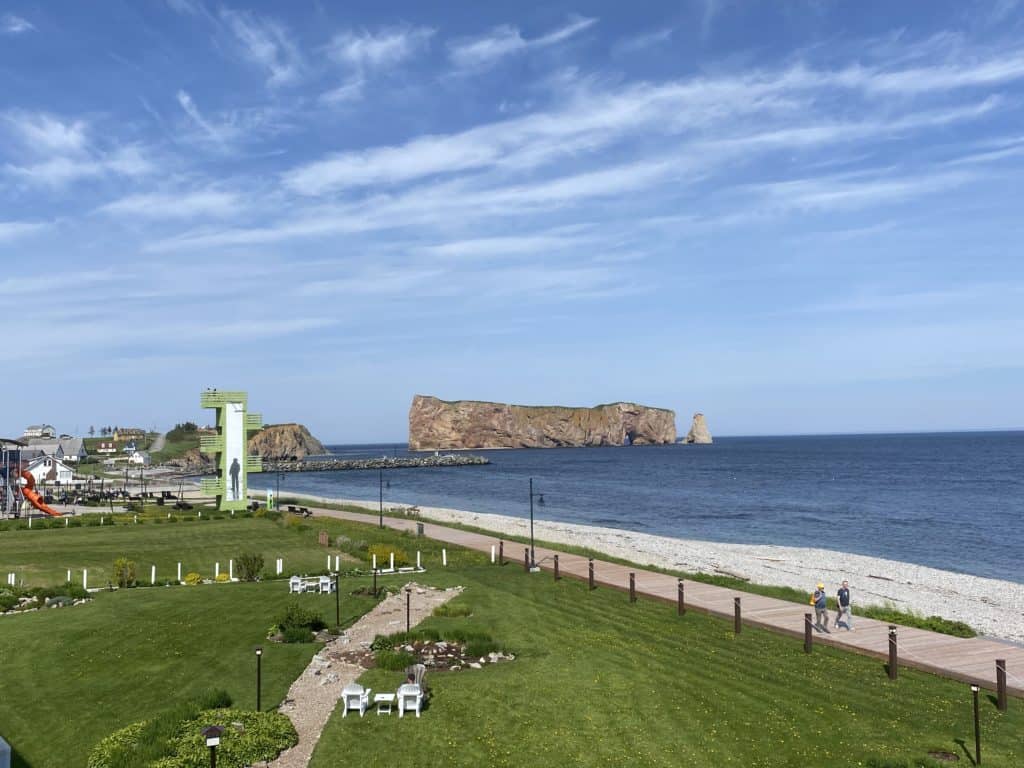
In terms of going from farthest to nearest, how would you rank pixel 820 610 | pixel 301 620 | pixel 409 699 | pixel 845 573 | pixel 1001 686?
pixel 845 573, pixel 820 610, pixel 301 620, pixel 1001 686, pixel 409 699

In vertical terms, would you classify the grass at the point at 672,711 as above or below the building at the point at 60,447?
below

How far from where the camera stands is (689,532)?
66062 mm

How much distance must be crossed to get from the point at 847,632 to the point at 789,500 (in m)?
72.7

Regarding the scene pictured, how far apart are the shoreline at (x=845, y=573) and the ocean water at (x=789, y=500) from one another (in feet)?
13.6

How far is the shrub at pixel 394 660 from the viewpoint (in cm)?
1866

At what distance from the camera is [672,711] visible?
15.8m

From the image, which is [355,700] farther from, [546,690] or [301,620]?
[301,620]

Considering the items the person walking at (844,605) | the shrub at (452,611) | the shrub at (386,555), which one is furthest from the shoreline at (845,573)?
the shrub at (386,555)

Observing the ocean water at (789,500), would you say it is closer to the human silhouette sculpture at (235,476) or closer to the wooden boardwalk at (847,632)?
the wooden boardwalk at (847,632)

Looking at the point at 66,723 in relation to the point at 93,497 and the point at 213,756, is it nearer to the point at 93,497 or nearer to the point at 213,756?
the point at 213,756

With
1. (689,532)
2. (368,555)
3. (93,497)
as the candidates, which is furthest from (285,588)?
(93,497)

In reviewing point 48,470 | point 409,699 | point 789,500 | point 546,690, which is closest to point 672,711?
point 546,690

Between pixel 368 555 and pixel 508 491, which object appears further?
pixel 508 491

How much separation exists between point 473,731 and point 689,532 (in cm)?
5389
